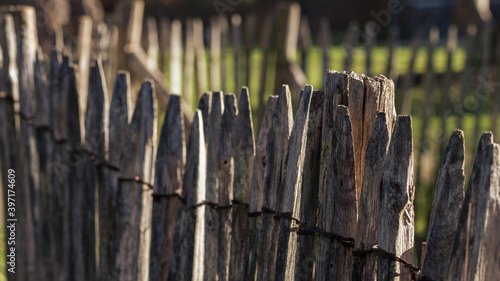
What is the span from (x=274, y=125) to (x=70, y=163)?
1491 mm

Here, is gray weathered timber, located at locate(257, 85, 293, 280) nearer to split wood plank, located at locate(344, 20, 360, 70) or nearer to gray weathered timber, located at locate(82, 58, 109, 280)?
gray weathered timber, located at locate(82, 58, 109, 280)

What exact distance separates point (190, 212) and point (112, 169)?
629 mm

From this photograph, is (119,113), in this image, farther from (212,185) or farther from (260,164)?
(260,164)

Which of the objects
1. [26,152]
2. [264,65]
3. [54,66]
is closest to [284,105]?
[54,66]

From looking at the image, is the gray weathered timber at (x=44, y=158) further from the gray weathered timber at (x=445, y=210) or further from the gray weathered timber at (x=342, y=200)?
the gray weathered timber at (x=445, y=210)

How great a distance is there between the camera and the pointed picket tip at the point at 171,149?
87.0 inches

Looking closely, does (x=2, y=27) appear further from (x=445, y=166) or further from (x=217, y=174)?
(x=445, y=166)

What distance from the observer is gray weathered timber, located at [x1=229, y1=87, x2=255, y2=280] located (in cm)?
199

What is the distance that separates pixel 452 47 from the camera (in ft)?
16.6

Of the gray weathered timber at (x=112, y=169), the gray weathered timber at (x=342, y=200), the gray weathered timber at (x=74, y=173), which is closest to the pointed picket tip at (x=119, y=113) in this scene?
the gray weathered timber at (x=112, y=169)

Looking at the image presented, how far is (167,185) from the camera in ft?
7.38

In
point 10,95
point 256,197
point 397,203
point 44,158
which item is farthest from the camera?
point 10,95

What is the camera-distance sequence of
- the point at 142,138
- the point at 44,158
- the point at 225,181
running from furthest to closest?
the point at 44,158 → the point at 142,138 → the point at 225,181

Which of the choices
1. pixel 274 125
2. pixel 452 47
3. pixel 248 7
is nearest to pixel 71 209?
pixel 274 125
